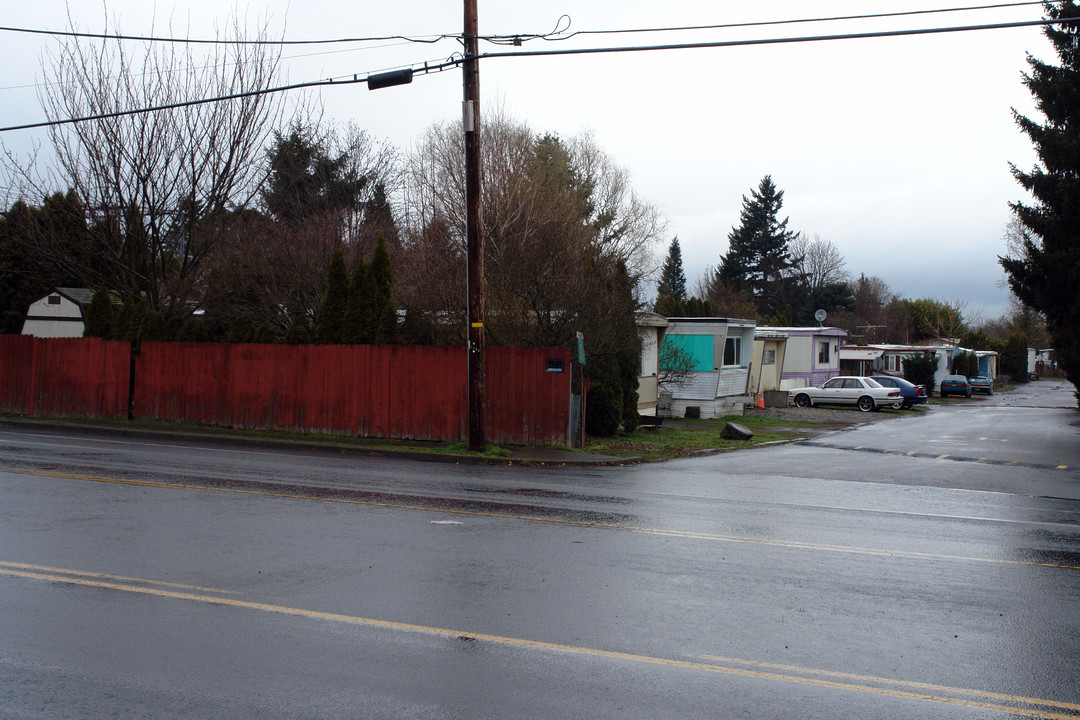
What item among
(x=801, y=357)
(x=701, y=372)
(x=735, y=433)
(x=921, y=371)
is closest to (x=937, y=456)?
(x=735, y=433)

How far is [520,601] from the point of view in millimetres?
6504

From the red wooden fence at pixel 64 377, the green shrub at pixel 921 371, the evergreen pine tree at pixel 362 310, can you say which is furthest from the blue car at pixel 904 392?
the red wooden fence at pixel 64 377

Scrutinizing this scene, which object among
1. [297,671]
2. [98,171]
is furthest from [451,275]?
[297,671]

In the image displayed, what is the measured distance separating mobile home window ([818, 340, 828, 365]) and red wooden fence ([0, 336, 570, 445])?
1262 inches

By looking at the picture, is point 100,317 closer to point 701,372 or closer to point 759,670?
point 701,372

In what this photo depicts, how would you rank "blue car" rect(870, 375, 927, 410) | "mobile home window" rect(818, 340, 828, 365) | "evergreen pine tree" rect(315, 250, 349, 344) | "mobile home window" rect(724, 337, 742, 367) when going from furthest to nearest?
"mobile home window" rect(818, 340, 828, 365), "blue car" rect(870, 375, 927, 410), "mobile home window" rect(724, 337, 742, 367), "evergreen pine tree" rect(315, 250, 349, 344)

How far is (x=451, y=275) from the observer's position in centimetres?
2175

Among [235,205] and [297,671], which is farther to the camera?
[235,205]

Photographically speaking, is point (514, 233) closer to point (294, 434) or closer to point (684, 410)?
point (684, 410)

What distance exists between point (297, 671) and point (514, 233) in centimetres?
2771

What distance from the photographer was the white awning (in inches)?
2172

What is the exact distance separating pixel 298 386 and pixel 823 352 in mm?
34570

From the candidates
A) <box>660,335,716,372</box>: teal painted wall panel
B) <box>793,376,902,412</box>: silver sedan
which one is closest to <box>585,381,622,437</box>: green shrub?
<box>660,335,716,372</box>: teal painted wall panel

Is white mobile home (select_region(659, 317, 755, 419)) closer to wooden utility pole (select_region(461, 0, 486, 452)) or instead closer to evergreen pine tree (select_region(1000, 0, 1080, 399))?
evergreen pine tree (select_region(1000, 0, 1080, 399))
